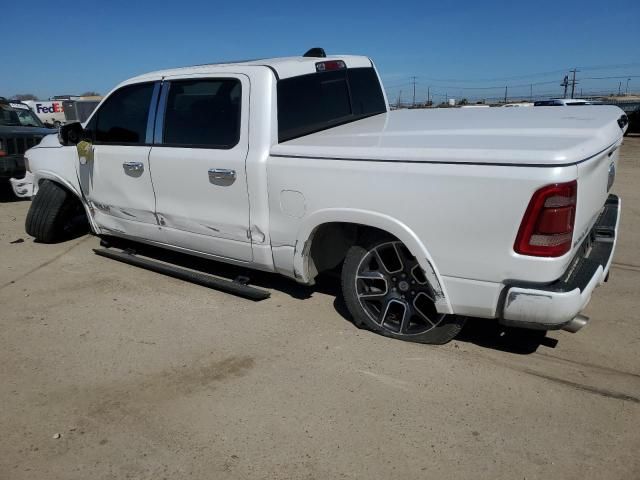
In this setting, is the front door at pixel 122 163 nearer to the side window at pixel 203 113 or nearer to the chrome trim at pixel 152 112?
the chrome trim at pixel 152 112

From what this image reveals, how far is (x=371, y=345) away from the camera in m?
3.49

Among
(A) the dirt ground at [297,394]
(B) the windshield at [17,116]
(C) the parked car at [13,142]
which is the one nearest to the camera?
(A) the dirt ground at [297,394]

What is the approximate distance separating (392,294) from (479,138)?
113 cm

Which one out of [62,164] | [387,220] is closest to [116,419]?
[387,220]

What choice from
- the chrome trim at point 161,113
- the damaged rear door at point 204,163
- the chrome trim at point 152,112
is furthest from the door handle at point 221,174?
the chrome trim at point 152,112

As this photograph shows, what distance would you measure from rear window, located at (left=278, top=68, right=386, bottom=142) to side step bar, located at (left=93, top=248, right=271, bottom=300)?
121 cm

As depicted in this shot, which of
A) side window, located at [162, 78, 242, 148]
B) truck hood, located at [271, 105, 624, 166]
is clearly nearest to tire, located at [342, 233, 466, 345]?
truck hood, located at [271, 105, 624, 166]

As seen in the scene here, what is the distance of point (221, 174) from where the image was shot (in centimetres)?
384

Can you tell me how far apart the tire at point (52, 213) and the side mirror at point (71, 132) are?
93cm

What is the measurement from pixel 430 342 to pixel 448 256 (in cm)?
75

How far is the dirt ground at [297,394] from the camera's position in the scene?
8.04 ft

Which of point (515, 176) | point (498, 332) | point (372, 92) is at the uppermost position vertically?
point (372, 92)

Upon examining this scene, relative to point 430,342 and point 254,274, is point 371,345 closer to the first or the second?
point 430,342

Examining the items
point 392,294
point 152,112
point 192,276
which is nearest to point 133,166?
point 152,112
